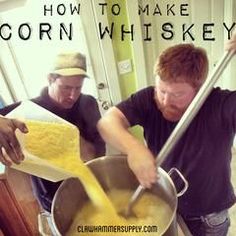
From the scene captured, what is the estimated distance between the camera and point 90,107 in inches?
28.3

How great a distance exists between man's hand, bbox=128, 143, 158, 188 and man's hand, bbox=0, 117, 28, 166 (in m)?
0.16

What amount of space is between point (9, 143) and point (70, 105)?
0.75ft

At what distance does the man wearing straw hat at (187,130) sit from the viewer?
1.82 ft

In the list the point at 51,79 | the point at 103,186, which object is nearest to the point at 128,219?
the point at 103,186

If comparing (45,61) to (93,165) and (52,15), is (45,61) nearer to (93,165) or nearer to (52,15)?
(52,15)

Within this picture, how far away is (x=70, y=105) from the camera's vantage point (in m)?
0.68

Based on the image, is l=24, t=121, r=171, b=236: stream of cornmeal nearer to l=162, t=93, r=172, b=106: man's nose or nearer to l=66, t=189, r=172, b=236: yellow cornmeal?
l=66, t=189, r=172, b=236: yellow cornmeal

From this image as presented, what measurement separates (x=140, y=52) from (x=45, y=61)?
22 centimetres

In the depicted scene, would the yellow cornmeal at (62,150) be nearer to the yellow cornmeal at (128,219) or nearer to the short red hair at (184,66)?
the yellow cornmeal at (128,219)

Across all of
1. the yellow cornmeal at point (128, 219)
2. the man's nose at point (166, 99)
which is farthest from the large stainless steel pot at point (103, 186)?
the man's nose at point (166, 99)

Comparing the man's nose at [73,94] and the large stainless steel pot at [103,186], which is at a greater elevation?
the man's nose at [73,94]

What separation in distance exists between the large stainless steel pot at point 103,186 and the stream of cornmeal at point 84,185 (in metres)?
0.01

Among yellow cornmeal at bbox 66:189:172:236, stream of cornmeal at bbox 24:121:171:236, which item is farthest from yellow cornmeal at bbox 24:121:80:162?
yellow cornmeal at bbox 66:189:172:236

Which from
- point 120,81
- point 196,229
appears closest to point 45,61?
point 120,81
